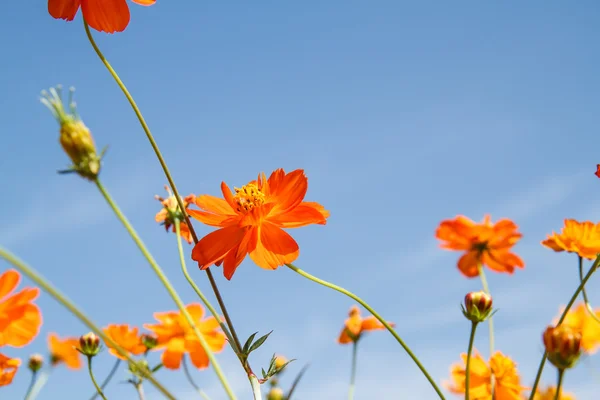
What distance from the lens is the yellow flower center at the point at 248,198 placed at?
3.45 ft

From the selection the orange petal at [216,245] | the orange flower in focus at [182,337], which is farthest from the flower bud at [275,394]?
the orange petal at [216,245]

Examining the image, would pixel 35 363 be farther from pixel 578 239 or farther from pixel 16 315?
pixel 578 239

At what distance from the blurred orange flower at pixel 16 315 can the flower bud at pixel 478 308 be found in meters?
0.85

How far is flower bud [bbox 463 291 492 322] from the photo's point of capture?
1.11 meters

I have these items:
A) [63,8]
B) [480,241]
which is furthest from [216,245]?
[480,241]

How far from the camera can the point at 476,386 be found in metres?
1.51

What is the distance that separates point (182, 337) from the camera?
1761mm

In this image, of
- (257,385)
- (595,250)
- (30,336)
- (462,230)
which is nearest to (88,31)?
(257,385)

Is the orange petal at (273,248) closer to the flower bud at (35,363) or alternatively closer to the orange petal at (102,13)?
the orange petal at (102,13)

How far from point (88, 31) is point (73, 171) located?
209 millimetres

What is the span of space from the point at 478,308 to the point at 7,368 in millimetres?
938

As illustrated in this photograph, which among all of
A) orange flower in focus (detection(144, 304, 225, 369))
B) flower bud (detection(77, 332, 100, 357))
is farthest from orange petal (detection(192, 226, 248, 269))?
orange flower in focus (detection(144, 304, 225, 369))

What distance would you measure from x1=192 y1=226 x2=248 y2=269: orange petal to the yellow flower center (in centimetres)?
4

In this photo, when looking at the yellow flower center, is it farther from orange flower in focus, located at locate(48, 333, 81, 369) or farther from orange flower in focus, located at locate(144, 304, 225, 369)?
orange flower in focus, located at locate(48, 333, 81, 369)
